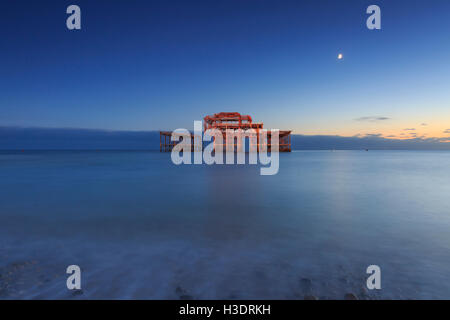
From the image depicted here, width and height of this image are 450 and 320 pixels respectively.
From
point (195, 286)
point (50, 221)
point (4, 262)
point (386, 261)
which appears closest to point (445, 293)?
point (386, 261)

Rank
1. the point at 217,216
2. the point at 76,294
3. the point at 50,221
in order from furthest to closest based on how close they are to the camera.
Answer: the point at 217,216
the point at 50,221
the point at 76,294

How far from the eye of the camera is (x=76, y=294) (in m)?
2.68

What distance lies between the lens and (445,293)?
2.78m

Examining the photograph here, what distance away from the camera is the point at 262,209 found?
697 cm

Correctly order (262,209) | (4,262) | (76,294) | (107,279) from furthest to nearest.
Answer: (262,209), (4,262), (107,279), (76,294)

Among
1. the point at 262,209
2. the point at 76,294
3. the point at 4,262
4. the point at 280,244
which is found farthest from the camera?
the point at 262,209

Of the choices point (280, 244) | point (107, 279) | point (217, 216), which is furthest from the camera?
point (217, 216)
